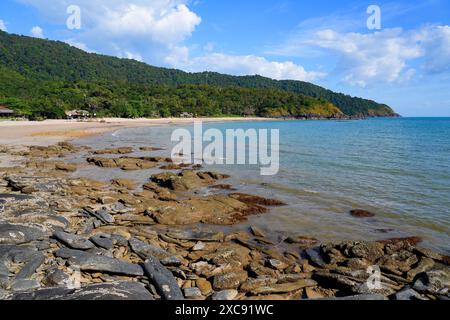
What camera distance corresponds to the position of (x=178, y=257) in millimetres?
8469

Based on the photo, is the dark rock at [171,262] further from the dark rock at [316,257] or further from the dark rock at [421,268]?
the dark rock at [421,268]

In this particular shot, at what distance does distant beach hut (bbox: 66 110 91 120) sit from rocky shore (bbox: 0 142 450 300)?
8869 cm

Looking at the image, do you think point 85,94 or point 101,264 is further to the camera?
point 85,94

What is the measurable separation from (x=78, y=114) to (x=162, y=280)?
330ft

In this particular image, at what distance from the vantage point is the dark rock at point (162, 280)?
6.41 metres

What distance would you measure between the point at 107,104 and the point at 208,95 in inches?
3134

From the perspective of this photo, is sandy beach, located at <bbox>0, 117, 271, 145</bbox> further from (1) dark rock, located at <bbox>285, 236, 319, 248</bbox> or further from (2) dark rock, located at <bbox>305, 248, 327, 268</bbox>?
(2) dark rock, located at <bbox>305, 248, 327, 268</bbox>

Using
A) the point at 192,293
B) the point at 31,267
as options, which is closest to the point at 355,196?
the point at 192,293

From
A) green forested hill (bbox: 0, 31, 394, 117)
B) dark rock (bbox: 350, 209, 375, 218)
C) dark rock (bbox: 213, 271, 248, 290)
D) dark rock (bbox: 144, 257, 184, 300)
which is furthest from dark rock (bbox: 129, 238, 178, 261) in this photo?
green forested hill (bbox: 0, 31, 394, 117)

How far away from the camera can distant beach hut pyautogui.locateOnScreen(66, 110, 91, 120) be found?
9401 cm

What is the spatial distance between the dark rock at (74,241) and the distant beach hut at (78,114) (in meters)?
94.2

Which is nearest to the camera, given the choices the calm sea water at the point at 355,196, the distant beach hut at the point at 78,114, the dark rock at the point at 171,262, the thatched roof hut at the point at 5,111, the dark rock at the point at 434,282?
the dark rock at the point at 434,282

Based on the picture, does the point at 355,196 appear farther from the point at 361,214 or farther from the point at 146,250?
the point at 146,250

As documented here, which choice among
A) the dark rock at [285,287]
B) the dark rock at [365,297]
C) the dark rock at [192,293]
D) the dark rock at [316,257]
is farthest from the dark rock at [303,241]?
the dark rock at [192,293]
